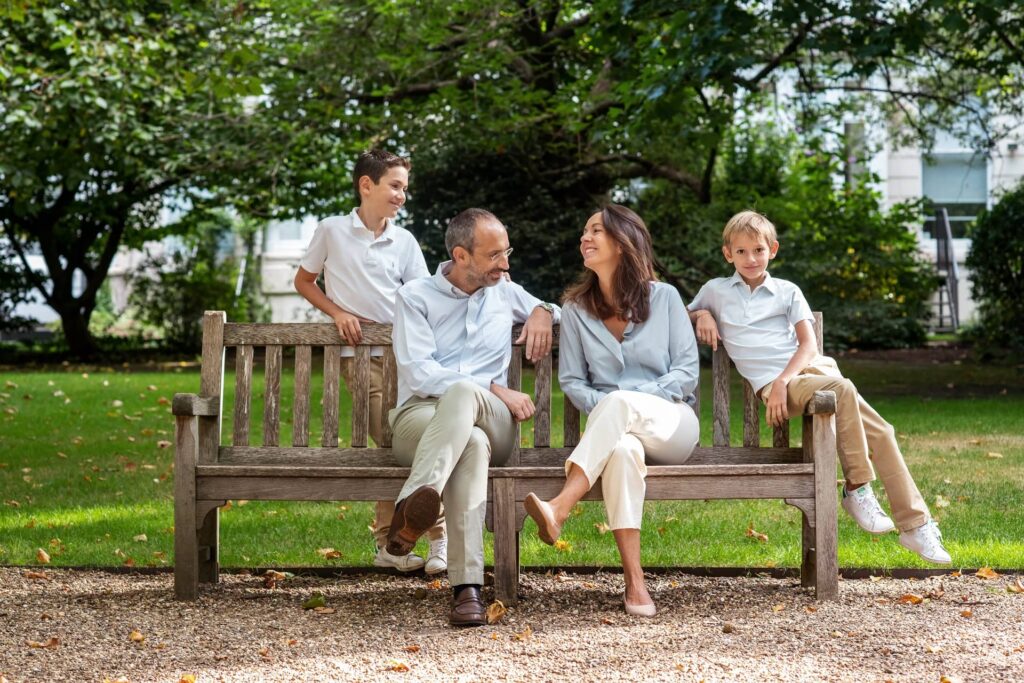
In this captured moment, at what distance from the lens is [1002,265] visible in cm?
1455

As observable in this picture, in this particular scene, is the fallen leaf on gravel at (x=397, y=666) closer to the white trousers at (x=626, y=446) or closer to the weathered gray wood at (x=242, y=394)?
the white trousers at (x=626, y=446)

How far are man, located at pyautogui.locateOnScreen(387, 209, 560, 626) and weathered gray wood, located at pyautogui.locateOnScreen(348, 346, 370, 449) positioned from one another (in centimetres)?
33

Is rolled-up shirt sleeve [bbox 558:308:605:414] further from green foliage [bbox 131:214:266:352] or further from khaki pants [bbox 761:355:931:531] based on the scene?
green foliage [bbox 131:214:266:352]

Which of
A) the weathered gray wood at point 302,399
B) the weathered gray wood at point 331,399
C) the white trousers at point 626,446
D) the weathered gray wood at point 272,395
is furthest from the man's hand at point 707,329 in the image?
the weathered gray wood at point 272,395

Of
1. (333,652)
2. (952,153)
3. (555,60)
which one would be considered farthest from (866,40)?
(952,153)

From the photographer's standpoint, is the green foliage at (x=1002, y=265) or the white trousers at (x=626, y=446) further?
the green foliage at (x=1002, y=265)

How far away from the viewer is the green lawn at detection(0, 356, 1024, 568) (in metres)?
5.41

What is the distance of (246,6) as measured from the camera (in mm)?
13883

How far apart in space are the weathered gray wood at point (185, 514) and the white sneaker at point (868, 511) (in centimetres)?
249

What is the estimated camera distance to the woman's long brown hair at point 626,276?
4.66 m

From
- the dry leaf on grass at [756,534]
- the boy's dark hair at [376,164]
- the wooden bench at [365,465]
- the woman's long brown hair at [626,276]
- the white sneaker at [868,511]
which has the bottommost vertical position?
the dry leaf on grass at [756,534]

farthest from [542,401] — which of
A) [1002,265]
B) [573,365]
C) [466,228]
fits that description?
[1002,265]

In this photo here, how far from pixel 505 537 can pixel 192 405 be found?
1.26m

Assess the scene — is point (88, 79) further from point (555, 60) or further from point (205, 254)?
point (205, 254)
